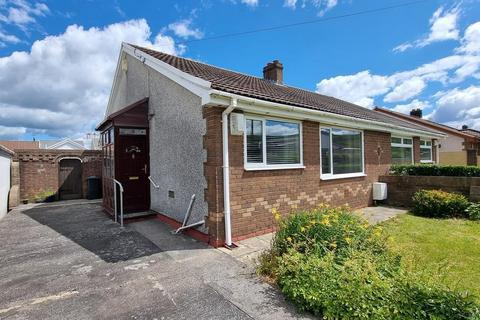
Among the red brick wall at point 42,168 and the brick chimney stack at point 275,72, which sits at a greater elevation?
the brick chimney stack at point 275,72

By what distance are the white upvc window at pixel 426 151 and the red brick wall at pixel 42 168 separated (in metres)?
17.9

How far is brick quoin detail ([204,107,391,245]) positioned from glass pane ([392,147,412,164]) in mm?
4499

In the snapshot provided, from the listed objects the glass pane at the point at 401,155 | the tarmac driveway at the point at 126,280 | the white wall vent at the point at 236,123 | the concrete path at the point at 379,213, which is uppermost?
the white wall vent at the point at 236,123

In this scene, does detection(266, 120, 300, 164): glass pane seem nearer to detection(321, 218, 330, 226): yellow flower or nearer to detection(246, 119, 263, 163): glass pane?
detection(246, 119, 263, 163): glass pane

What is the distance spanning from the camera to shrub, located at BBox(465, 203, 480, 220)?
26.6 ft

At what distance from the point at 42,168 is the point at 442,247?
1651 centimetres

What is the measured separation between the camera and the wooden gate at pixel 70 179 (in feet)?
46.5

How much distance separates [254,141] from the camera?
6488mm

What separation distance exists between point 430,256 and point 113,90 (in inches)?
531

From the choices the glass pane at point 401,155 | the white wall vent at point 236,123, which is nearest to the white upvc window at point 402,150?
the glass pane at point 401,155

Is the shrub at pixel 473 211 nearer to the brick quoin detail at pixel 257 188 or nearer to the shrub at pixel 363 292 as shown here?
the brick quoin detail at pixel 257 188

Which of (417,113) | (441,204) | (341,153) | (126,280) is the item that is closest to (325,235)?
(126,280)

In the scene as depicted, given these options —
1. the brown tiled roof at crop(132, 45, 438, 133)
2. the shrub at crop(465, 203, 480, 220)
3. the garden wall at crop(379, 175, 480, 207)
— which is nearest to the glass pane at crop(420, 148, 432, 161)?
the garden wall at crop(379, 175, 480, 207)

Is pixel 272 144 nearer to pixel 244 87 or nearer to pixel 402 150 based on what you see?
pixel 244 87
